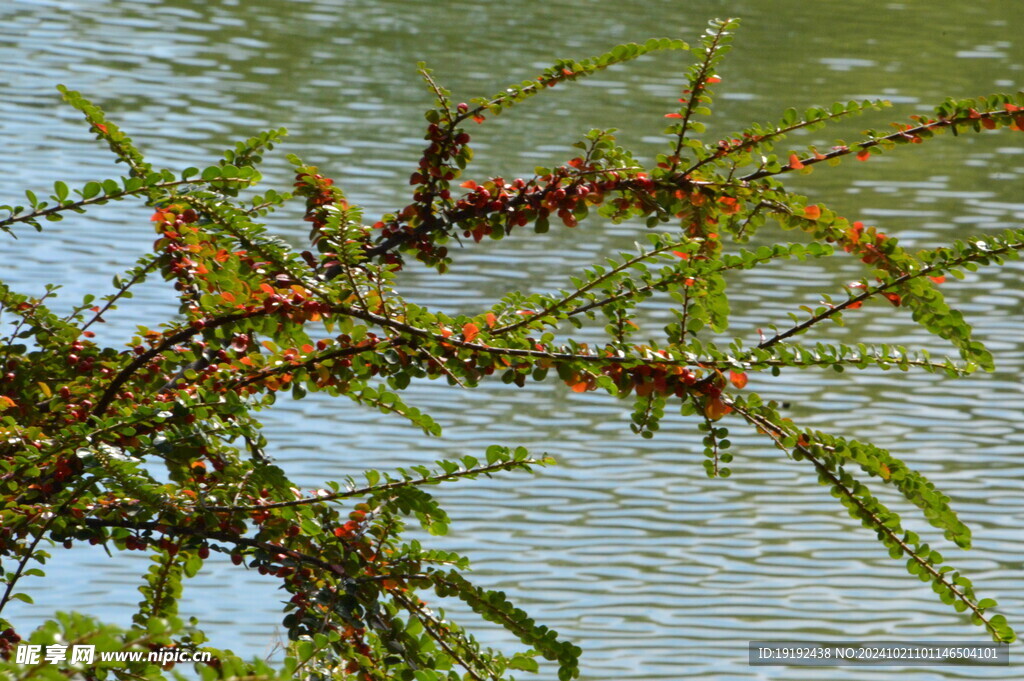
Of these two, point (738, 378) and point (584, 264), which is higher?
point (738, 378)

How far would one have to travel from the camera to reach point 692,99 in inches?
47.1

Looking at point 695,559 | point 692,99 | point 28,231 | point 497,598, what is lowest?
point 695,559

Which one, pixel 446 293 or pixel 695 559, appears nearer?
pixel 695 559

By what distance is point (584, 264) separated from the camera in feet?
12.6

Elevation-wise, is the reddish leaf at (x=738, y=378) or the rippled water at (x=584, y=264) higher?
the reddish leaf at (x=738, y=378)

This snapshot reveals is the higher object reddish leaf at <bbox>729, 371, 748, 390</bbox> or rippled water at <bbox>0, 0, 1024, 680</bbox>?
reddish leaf at <bbox>729, 371, 748, 390</bbox>

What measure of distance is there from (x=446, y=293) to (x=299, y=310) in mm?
2589

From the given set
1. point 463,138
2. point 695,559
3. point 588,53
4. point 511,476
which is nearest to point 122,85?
point 588,53

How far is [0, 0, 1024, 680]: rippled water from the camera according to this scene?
229 cm

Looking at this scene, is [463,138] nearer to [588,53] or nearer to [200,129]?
[200,129]

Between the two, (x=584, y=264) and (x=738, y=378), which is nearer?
(x=738, y=378)

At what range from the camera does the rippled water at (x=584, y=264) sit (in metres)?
2.29

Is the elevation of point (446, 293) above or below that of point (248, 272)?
below

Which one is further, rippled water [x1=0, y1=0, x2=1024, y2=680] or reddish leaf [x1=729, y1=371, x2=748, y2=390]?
rippled water [x1=0, y1=0, x2=1024, y2=680]
